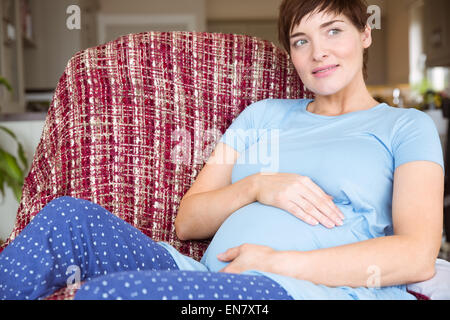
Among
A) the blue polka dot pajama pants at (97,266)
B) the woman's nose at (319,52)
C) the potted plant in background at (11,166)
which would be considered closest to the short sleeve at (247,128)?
the woman's nose at (319,52)

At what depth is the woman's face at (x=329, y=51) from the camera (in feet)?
3.69

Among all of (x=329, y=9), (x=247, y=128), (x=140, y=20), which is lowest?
(x=247, y=128)

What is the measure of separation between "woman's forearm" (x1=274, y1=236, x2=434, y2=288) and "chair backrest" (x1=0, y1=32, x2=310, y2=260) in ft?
1.53

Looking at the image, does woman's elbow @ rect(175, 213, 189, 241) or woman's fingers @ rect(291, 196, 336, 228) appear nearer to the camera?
woman's fingers @ rect(291, 196, 336, 228)

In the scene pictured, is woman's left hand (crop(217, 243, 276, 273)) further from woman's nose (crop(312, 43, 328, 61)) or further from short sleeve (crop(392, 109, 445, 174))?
woman's nose (crop(312, 43, 328, 61))

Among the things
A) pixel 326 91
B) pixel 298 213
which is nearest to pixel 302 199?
pixel 298 213

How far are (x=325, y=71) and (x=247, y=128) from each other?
0.81ft

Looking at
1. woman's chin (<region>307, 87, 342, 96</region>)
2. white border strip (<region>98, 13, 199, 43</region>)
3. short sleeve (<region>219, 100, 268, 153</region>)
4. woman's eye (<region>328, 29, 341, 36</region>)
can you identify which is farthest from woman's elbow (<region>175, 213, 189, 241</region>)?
white border strip (<region>98, 13, 199, 43</region>)

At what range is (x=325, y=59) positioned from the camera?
1122 millimetres

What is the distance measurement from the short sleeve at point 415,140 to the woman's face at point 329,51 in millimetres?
163

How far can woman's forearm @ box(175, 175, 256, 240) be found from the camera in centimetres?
110

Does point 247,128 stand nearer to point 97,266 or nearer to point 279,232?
point 279,232

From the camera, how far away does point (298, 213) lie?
3.29ft

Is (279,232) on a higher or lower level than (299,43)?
lower
